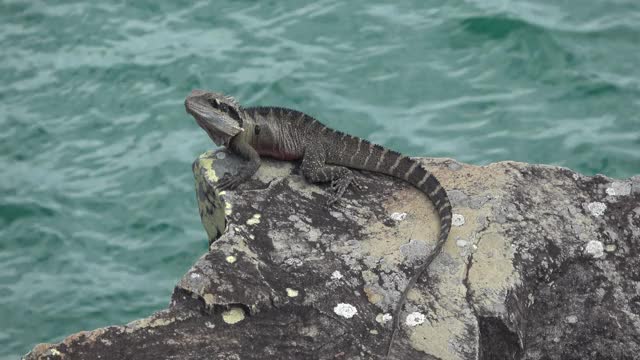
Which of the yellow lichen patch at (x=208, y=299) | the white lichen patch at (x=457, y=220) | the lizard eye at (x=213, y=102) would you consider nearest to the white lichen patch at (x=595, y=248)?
the white lichen patch at (x=457, y=220)

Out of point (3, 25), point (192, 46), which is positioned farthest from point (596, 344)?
point (3, 25)

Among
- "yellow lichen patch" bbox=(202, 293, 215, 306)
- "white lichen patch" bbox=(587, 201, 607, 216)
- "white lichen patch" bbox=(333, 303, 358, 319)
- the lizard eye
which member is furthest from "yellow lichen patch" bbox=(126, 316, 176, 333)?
"white lichen patch" bbox=(587, 201, 607, 216)

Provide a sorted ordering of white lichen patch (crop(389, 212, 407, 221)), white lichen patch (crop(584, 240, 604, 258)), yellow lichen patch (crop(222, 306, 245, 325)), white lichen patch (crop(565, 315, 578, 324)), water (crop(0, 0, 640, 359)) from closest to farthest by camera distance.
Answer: yellow lichen patch (crop(222, 306, 245, 325))
white lichen patch (crop(565, 315, 578, 324))
white lichen patch (crop(584, 240, 604, 258))
white lichen patch (crop(389, 212, 407, 221))
water (crop(0, 0, 640, 359))

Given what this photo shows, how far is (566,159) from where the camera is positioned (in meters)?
9.06

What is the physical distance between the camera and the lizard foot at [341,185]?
17.9ft

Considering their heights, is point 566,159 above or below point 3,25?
below

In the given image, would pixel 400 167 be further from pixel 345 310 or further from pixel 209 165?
pixel 345 310

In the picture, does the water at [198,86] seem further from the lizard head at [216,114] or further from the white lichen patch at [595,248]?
the white lichen patch at [595,248]

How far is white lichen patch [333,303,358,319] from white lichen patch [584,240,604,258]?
1341 mm

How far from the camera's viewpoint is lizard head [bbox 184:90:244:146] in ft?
19.9

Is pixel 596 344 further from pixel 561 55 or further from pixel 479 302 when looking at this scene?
pixel 561 55

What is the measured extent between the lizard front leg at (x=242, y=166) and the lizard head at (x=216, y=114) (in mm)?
63

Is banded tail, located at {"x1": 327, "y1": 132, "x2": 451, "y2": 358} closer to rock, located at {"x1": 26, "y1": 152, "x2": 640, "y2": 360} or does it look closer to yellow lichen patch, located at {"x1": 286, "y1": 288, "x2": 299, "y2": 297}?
rock, located at {"x1": 26, "y1": 152, "x2": 640, "y2": 360}

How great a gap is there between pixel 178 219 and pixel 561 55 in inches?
172
